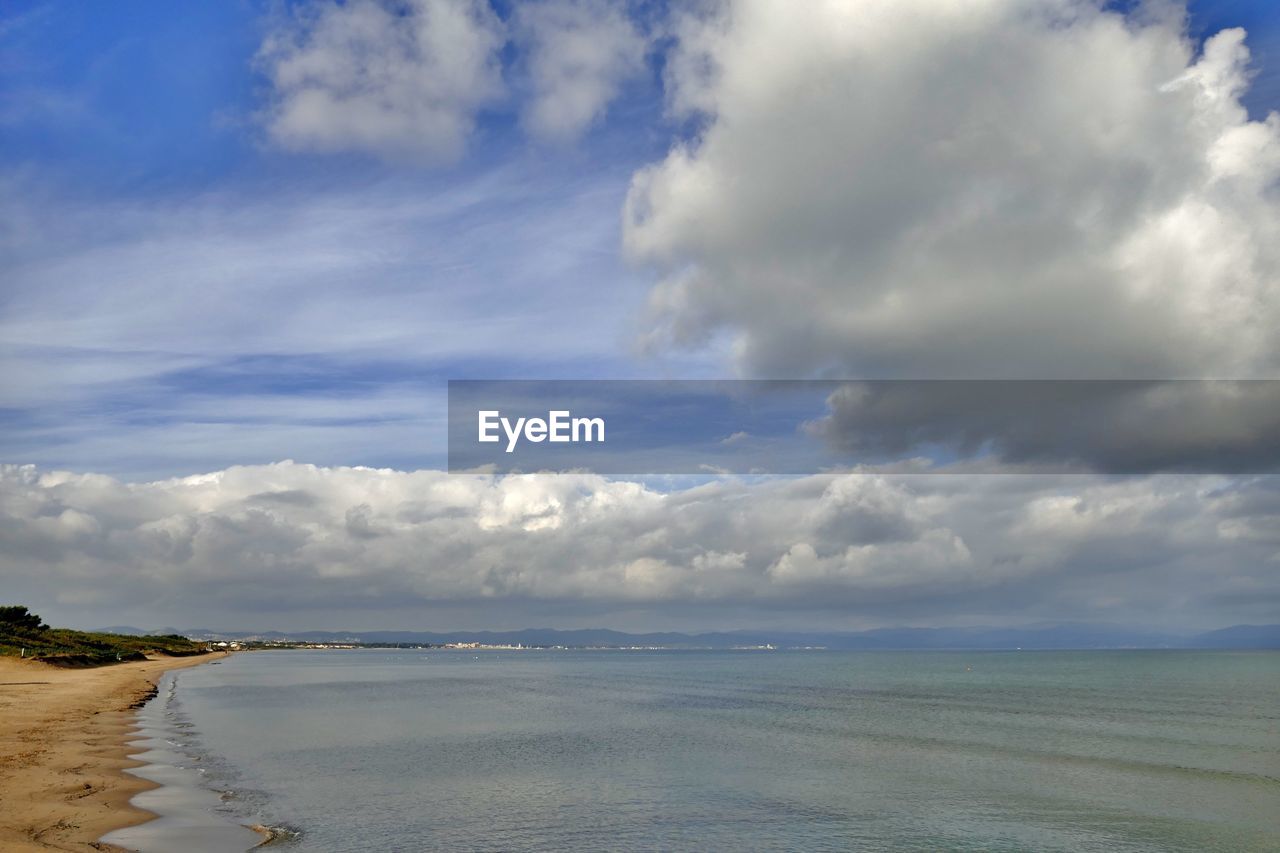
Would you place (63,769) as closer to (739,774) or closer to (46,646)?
(739,774)

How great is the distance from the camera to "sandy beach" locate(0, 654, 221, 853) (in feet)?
94.6

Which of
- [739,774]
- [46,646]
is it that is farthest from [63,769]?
[46,646]

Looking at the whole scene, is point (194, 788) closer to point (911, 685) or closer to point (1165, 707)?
point (1165, 707)

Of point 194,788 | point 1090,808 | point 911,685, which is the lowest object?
point 911,685

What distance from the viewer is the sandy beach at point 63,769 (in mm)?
28828

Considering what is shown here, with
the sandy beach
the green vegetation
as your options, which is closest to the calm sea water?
the sandy beach

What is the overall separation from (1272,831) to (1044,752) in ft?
83.1

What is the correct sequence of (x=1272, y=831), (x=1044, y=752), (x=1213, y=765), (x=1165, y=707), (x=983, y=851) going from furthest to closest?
(x=1165, y=707), (x=1044, y=752), (x=1213, y=765), (x=1272, y=831), (x=983, y=851)

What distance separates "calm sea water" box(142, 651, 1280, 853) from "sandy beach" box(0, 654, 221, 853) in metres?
4.71

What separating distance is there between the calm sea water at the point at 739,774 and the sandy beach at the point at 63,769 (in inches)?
185

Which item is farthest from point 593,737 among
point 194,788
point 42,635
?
point 42,635

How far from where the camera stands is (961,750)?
63.5m

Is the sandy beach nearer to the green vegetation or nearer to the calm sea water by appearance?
the calm sea water

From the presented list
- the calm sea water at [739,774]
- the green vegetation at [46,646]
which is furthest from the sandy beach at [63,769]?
the green vegetation at [46,646]
